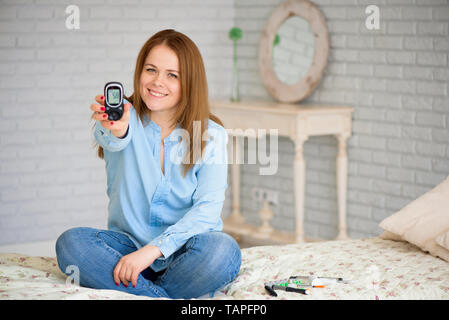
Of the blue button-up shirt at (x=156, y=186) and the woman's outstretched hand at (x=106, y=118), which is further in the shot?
the blue button-up shirt at (x=156, y=186)

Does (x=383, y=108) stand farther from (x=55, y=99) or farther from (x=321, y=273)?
(x=55, y=99)

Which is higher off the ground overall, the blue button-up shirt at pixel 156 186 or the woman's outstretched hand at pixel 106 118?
the woman's outstretched hand at pixel 106 118

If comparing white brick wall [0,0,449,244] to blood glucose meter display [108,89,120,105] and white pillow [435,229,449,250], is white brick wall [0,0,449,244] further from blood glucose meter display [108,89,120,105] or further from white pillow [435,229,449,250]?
blood glucose meter display [108,89,120,105]

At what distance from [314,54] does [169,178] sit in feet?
5.56

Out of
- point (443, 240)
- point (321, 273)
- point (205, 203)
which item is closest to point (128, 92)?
point (205, 203)

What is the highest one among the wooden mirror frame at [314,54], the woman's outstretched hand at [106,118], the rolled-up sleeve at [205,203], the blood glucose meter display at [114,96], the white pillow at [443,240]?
the wooden mirror frame at [314,54]

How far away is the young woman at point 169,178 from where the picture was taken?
5.49 feet

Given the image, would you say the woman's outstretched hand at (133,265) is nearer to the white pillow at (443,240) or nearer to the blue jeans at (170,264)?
the blue jeans at (170,264)

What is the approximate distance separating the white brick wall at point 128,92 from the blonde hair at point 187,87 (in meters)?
1.38

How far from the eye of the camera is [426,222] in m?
2.06

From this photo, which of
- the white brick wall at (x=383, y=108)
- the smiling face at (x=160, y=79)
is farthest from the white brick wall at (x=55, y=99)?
the smiling face at (x=160, y=79)

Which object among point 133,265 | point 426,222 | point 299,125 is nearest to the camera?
point 133,265

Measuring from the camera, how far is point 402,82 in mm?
2969

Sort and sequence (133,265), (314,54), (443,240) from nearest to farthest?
1. (133,265)
2. (443,240)
3. (314,54)
